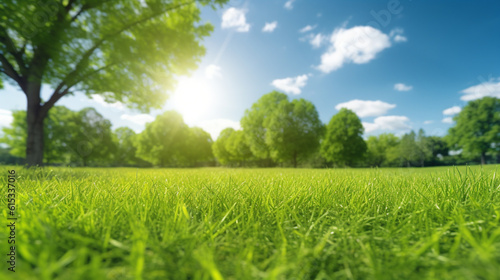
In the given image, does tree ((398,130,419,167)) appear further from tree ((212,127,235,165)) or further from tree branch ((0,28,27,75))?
tree branch ((0,28,27,75))

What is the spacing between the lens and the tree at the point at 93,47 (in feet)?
21.0

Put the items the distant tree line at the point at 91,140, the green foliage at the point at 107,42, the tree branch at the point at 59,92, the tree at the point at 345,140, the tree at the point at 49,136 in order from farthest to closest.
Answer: the tree at the point at 345,140, the distant tree line at the point at 91,140, the tree at the point at 49,136, the tree branch at the point at 59,92, the green foliage at the point at 107,42

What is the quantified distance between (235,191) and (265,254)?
3.70 feet

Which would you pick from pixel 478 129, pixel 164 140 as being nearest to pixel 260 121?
pixel 164 140

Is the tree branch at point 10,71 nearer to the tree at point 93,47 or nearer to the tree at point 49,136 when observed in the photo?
the tree at point 93,47

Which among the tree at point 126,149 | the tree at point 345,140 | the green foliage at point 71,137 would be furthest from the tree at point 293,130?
the tree at point 126,149

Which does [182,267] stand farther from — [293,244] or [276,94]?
[276,94]

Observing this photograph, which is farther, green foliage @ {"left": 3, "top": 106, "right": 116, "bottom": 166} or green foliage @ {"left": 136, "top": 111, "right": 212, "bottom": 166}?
green foliage @ {"left": 136, "top": 111, "right": 212, "bottom": 166}

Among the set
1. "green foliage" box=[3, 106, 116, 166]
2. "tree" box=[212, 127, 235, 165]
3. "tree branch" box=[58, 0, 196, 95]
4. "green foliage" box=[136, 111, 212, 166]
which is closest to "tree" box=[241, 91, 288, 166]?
"green foliage" box=[136, 111, 212, 166]

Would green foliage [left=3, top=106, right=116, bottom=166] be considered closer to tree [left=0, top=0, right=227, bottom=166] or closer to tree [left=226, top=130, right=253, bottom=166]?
tree [left=226, top=130, right=253, bottom=166]

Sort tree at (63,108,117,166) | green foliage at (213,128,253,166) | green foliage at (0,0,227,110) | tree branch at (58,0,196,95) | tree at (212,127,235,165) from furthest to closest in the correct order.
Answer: tree at (212,127,235,165) → green foliage at (213,128,253,166) → tree at (63,108,117,166) → tree branch at (58,0,196,95) → green foliage at (0,0,227,110)

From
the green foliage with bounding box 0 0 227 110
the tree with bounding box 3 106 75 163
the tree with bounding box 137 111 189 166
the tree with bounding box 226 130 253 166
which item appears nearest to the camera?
the green foliage with bounding box 0 0 227 110

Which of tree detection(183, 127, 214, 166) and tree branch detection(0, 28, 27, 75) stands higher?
tree branch detection(0, 28, 27, 75)

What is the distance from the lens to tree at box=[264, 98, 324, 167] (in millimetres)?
25109
